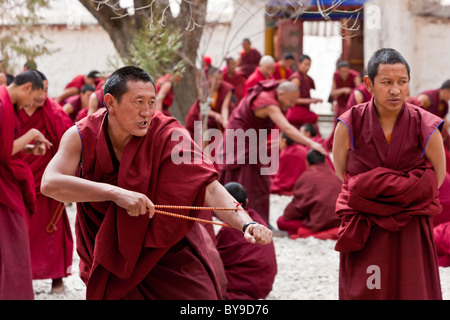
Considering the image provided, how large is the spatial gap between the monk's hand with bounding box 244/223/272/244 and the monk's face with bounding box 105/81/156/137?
62 centimetres

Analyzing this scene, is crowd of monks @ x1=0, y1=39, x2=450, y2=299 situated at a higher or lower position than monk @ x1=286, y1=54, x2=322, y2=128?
lower

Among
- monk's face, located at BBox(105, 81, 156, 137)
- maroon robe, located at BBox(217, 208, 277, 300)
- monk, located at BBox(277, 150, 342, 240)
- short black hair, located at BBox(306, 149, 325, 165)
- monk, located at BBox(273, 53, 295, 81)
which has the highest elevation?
monk, located at BBox(273, 53, 295, 81)

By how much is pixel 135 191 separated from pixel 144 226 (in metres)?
0.15

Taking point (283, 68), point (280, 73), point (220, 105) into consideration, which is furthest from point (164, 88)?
point (283, 68)

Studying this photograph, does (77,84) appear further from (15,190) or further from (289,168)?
(15,190)

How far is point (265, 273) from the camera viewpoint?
4.84 meters

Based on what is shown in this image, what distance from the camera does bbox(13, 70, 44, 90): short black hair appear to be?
4.57m

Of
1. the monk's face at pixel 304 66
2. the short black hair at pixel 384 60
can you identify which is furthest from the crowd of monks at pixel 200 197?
the monk's face at pixel 304 66

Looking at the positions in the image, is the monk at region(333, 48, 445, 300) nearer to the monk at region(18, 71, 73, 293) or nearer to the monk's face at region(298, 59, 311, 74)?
the monk at region(18, 71, 73, 293)

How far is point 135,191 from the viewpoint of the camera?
9.65 ft

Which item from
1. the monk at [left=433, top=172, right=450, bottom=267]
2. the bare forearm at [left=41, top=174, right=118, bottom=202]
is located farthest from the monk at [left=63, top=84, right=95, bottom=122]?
the bare forearm at [left=41, top=174, right=118, bottom=202]

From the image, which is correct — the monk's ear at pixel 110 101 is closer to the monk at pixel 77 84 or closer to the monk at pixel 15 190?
the monk at pixel 15 190

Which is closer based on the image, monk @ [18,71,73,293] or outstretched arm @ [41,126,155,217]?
outstretched arm @ [41,126,155,217]
